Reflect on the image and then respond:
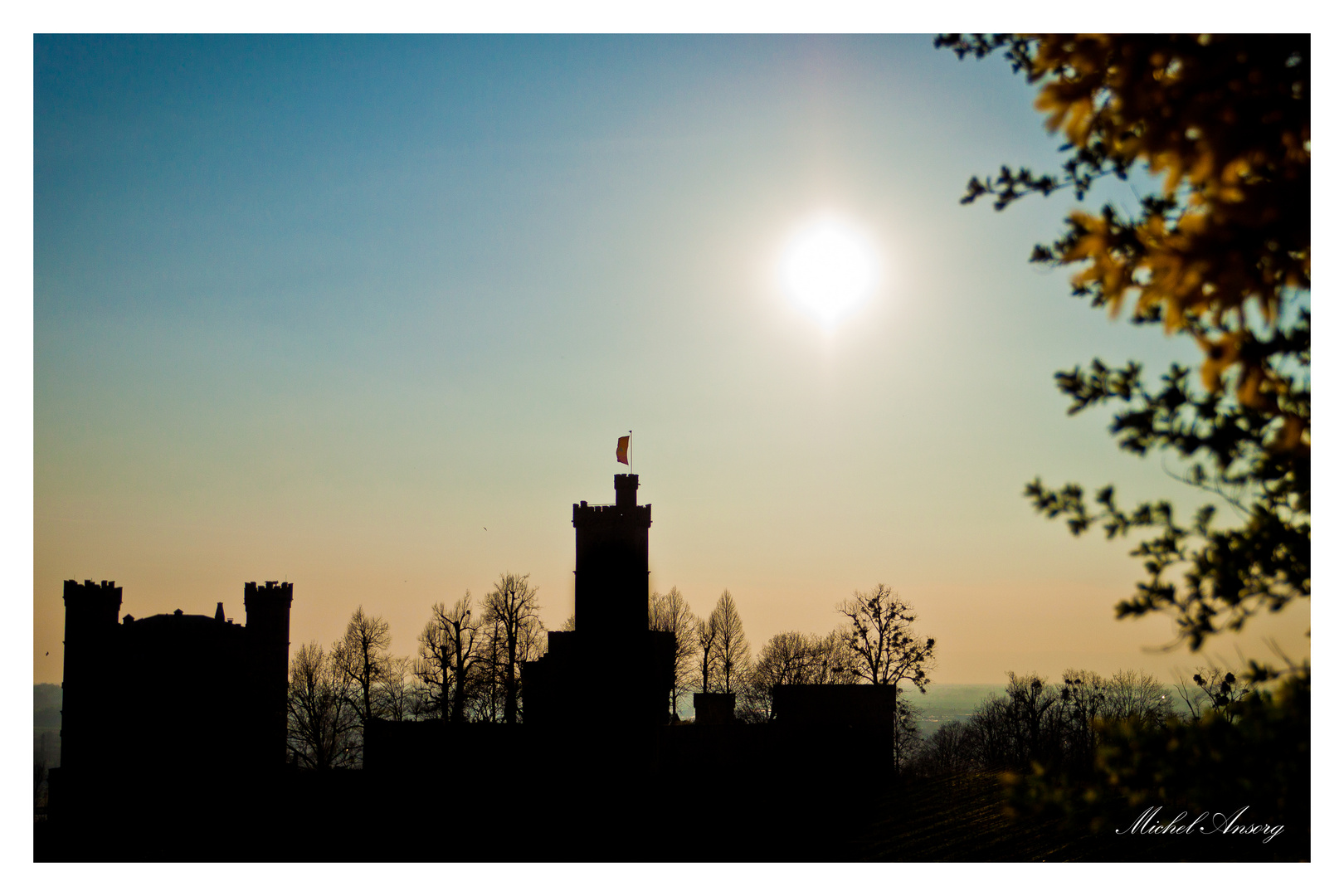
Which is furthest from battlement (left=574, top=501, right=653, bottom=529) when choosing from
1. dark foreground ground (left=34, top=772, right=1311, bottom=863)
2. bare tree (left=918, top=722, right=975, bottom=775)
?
bare tree (left=918, top=722, right=975, bottom=775)

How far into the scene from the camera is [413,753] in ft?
102

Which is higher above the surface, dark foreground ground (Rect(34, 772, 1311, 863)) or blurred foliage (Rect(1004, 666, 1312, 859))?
blurred foliage (Rect(1004, 666, 1312, 859))

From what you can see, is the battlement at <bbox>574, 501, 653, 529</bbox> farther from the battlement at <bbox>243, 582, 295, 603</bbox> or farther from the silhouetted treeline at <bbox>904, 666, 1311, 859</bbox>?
the silhouetted treeline at <bbox>904, 666, 1311, 859</bbox>

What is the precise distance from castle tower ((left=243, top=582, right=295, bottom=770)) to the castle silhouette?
65 mm

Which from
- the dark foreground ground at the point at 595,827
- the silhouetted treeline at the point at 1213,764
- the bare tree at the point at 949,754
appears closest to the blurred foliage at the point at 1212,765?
the silhouetted treeline at the point at 1213,764

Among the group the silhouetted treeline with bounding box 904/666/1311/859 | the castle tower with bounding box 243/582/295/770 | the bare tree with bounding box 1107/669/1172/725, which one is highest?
the silhouetted treeline with bounding box 904/666/1311/859

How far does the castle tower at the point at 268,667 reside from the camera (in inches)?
1270

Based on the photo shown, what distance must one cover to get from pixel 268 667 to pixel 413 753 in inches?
277

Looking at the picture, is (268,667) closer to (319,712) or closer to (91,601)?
(91,601)

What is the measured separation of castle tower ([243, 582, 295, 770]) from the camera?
32.2m

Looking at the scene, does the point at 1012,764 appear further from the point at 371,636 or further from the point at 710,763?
the point at 371,636
